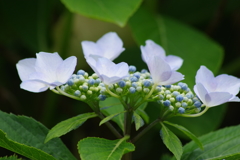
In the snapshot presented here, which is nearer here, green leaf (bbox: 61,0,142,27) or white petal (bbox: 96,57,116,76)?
white petal (bbox: 96,57,116,76)

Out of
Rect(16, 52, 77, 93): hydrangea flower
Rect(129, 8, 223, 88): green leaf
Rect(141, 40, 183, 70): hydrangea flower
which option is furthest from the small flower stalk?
Rect(129, 8, 223, 88): green leaf

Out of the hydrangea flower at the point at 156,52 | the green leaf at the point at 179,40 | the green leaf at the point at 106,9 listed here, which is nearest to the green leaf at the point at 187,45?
the green leaf at the point at 179,40

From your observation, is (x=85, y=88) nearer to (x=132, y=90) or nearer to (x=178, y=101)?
(x=132, y=90)

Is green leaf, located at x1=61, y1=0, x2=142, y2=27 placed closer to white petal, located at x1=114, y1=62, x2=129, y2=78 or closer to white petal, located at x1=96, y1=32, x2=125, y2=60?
white petal, located at x1=96, y1=32, x2=125, y2=60

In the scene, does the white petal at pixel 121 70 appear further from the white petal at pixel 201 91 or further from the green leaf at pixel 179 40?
the green leaf at pixel 179 40

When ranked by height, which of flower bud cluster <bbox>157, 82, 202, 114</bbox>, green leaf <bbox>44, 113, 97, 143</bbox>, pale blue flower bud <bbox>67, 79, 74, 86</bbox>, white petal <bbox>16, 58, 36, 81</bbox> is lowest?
green leaf <bbox>44, 113, 97, 143</bbox>

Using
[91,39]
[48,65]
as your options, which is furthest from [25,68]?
[91,39]
